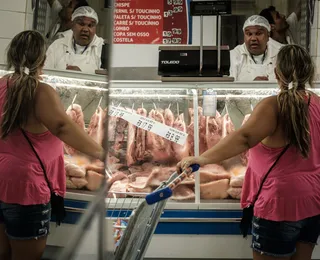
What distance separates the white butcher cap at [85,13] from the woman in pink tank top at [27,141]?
0.15m

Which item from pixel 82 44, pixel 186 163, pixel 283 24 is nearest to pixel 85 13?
pixel 82 44

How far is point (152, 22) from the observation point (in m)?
4.37

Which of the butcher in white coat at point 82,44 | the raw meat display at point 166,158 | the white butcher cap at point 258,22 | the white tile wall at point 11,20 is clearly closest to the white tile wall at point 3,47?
the white tile wall at point 11,20

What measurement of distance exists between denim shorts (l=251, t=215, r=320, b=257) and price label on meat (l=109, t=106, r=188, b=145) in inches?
41.7

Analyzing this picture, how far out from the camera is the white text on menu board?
4.30 m

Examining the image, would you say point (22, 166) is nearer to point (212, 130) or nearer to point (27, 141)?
point (27, 141)

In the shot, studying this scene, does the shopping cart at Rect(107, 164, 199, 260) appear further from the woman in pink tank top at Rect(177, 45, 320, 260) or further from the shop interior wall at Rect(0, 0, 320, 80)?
the shop interior wall at Rect(0, 0, 320, 80)

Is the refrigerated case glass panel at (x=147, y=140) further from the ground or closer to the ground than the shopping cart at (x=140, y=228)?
further from the ground

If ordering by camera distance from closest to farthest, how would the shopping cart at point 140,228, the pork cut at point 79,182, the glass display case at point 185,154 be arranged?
the pork cut at point 79,182, the shopping cart at point 140,228, the glass display case at point 185,154

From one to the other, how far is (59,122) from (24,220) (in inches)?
6.4

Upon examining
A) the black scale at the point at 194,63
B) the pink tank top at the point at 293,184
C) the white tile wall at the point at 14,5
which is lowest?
the pink tank top at the point at 293,184

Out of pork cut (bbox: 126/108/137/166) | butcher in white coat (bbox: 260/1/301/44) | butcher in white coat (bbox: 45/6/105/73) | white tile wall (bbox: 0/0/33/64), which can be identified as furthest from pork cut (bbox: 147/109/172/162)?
white tile wall (bbox: 0/0/33/64)

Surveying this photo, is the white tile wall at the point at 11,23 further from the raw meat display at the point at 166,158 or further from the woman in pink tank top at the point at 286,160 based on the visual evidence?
the raw meat display at the point at 166,158

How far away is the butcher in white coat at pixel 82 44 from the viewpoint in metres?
0.91
